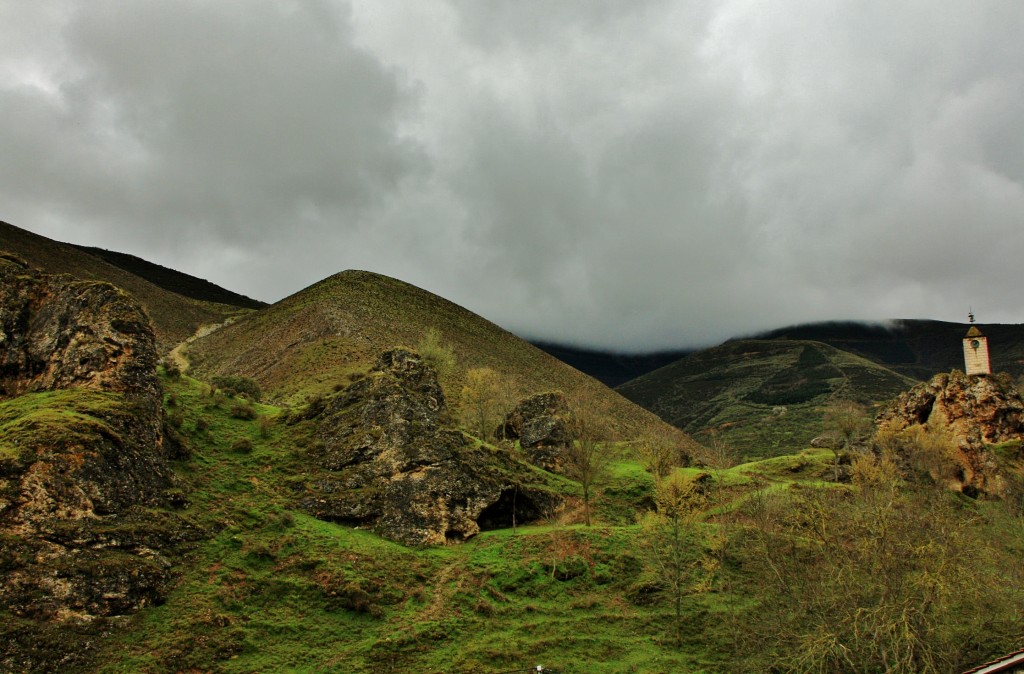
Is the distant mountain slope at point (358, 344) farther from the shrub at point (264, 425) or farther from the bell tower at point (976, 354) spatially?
the bell tower at point (976, 354)

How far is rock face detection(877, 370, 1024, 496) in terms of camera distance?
5697cm

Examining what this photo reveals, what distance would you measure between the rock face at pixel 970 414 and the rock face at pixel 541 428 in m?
37.3

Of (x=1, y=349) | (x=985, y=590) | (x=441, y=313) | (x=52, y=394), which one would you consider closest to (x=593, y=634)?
(x=985, y=590)

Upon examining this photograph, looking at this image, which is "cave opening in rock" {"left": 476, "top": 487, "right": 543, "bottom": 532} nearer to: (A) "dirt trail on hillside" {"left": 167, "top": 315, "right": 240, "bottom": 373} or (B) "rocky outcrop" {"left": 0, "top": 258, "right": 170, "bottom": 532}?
(B) "rocky outcrop" {"left": 0, "top": 258, "right": 170, "bottom": 532}

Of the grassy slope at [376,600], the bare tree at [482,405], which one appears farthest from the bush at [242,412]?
the bare tree at [482,405]

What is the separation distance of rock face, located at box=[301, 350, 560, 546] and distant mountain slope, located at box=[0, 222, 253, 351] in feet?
288

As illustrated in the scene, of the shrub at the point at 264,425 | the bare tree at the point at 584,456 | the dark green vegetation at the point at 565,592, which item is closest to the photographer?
the dark green vegetation at the point at 565,592

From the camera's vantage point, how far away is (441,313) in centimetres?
12094

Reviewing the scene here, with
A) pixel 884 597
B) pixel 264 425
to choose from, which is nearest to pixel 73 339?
pixel 264 425

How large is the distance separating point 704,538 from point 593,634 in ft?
40.0

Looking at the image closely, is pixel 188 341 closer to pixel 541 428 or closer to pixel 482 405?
pixel 482 405

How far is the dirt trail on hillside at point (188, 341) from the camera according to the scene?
9768cm

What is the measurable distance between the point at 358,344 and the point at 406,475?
5035cm

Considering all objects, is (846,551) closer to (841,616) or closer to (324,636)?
(841,616)
